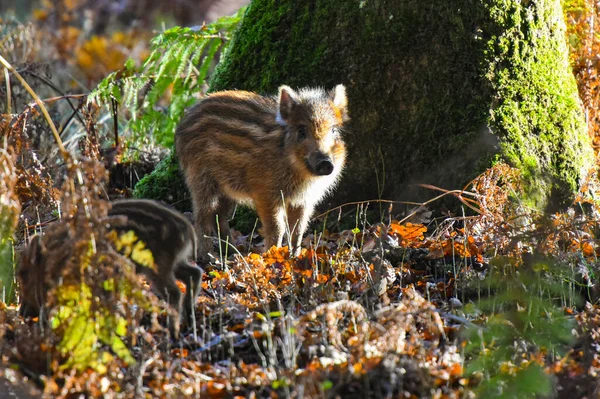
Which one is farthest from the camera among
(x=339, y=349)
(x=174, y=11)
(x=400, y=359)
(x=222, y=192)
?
(x=174, y=11)

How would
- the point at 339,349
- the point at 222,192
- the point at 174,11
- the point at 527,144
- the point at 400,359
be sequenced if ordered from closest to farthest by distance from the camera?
the point at 400,359
the point at 339,349
the point at 527,144
the point at 222,192
the point at 174,11

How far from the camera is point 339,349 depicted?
147 inches

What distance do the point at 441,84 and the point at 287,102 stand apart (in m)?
1.19

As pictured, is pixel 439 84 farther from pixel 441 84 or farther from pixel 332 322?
pixel 332 322

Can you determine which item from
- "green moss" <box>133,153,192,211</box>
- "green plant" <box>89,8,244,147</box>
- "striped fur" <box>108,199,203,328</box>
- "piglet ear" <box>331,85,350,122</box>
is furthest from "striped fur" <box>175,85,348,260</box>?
"striped fur" <box>108,199,203,328</box>

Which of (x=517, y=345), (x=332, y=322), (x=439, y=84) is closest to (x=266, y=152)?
(x=439, y=84)

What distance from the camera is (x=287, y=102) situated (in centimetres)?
618

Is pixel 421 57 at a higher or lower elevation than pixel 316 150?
higher

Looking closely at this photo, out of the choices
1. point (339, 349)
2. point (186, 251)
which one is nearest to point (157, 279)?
point (186, 251)

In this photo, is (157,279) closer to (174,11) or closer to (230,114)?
(230,114)

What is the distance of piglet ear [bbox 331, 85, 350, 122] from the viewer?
241 inches

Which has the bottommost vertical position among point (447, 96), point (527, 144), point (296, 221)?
point (296, 221)

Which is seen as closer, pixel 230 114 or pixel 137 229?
pixel 137 229

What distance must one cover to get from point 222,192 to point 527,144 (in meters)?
2.41
